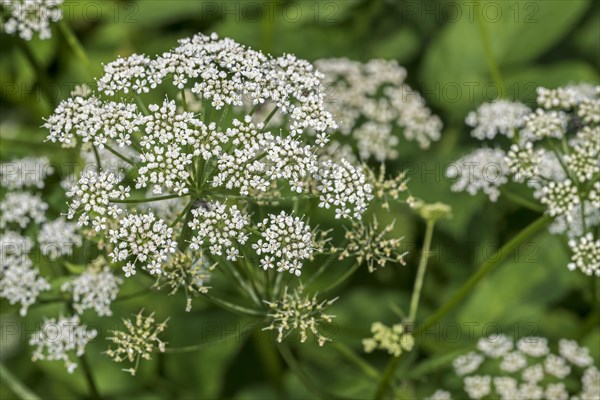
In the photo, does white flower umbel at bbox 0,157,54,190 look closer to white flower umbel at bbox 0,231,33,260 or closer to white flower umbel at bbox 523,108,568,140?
white flower umbel at bbox 0,231,33,260

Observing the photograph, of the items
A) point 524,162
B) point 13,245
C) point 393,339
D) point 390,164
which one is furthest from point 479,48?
point 13,245

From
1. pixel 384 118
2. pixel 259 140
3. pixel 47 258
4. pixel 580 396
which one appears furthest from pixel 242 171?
pixel 580 396

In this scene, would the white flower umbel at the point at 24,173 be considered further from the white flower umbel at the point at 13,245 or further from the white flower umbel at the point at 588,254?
the white flower umbel at the point at 588,254

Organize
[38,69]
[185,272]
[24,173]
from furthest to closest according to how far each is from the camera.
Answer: [38,69]
[24,173]
[185,272]

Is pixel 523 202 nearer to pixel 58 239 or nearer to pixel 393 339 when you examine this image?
pixel 393 339

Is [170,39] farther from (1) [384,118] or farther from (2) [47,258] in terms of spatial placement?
(2) [47,258]
